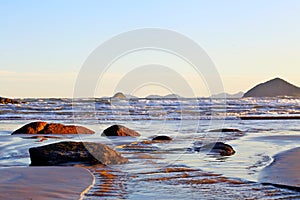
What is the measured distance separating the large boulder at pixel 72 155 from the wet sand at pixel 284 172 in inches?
111

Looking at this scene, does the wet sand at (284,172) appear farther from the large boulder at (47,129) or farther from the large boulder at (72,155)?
the large boulder at (47,129)

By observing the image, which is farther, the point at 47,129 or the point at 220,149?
the point at 47,129

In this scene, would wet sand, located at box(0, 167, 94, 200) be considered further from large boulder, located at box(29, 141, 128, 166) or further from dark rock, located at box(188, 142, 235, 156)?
dark rock, located at box(188, 142, 235, 156)

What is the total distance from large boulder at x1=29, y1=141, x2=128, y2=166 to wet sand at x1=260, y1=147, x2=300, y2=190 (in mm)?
2824

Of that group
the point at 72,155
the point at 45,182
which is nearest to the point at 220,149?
the point at 72,155

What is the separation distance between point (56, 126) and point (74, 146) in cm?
778

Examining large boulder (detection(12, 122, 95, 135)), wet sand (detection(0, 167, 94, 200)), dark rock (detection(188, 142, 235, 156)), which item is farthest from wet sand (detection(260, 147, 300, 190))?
large boulder (detection(12, 122, 95, 135))

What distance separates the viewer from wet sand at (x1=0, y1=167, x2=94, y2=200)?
6.09 meters

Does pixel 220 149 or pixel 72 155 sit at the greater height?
pixel 72 155

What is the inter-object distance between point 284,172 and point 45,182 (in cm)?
403

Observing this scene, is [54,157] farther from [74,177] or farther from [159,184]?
[159,184]

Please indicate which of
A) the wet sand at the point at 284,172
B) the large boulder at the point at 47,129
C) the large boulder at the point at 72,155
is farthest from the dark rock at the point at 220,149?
the large boulder at the point at 47,129

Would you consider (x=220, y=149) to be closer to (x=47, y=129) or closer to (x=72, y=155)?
(x=72, y=155)

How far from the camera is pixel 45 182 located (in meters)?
6.89
